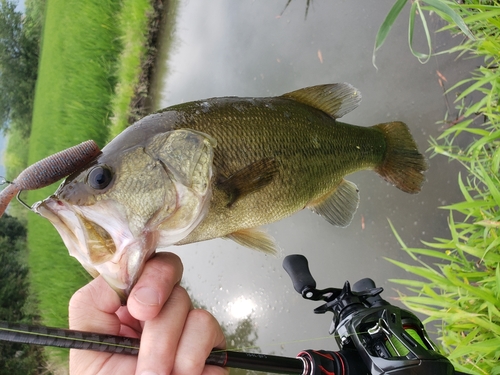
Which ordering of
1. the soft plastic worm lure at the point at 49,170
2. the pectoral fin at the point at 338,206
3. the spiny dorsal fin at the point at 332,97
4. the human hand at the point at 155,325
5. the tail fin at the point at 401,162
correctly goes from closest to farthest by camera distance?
the soft plastic worm lure at the point at 49,170
the human hand at the point at 155,325
the spiny dorsal fin at the point at 332,97
the pectoral fin at the point at 338,206
the tail fin at the point at 401,162

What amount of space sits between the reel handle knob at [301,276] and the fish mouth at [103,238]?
502 mm

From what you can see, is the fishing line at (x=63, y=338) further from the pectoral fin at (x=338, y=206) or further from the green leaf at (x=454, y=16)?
the green leaf at (x=454, y=16)

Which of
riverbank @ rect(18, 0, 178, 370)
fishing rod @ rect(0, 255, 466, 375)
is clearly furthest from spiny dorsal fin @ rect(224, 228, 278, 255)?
riverbank @ rect(18, 0, 178, 370)

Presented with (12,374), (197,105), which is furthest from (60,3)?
(197,105)

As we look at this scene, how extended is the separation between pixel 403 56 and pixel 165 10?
364cm

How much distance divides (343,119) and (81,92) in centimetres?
403

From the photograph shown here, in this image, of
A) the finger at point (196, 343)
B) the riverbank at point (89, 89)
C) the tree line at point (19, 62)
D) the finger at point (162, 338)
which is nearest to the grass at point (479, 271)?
the finger at point (196, 343)

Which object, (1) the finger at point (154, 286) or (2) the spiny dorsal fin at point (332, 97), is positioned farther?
(2) the spiny dorsal fin at point (332, 97)

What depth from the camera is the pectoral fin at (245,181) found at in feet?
4.05

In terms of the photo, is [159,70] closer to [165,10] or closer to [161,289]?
[165,10]

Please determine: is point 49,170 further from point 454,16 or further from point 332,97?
point 454,16

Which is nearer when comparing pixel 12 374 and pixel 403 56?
pixel 403 56

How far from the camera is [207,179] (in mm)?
1156

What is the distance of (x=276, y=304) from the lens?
315cm
